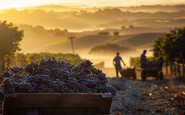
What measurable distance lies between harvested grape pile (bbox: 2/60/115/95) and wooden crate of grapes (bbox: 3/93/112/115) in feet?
0.91

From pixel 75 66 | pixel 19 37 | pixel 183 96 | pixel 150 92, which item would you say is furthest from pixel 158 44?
pixel 75 66

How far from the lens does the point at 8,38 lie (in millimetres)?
30344

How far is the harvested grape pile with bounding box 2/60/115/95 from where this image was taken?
8602 millimetres

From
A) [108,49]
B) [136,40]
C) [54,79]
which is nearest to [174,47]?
[54,79]

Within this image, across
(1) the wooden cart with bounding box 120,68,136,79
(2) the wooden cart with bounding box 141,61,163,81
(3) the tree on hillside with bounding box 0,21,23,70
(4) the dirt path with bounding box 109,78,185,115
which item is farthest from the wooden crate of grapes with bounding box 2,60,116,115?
(1) the wooden cart with bounding box 120,68,136,79

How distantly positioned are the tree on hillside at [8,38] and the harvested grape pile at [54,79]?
67.2 feet

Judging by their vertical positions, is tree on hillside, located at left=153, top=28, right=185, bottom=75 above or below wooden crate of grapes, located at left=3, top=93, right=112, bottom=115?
below

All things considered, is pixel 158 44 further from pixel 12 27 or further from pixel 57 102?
pixel 57 102

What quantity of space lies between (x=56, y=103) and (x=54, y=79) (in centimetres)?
59

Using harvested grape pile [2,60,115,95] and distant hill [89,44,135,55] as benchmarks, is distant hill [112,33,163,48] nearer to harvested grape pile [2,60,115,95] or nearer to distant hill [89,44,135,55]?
distant hill [89,44,135,55]

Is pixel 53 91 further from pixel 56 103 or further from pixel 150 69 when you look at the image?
pixel 150 69

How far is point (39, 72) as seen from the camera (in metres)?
9.12

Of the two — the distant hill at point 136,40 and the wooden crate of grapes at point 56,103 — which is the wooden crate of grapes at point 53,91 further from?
the distant hill at point 136,40

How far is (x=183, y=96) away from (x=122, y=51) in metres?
116
